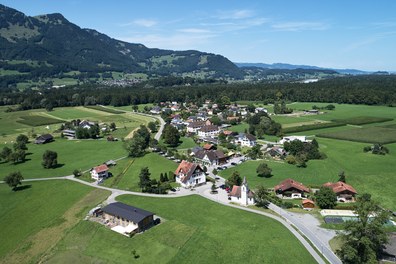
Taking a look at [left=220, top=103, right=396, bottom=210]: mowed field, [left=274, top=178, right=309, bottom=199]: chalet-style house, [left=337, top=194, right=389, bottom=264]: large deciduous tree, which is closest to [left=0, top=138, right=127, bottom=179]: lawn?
[left=220, top=103, right=396, bottom=210]: mowed field

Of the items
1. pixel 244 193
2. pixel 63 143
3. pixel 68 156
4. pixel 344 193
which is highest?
pixel 244 193

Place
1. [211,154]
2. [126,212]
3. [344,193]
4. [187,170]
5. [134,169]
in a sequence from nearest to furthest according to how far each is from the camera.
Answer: [126,212]
[344,193]
[187,170]
[134,169]
[211,154]

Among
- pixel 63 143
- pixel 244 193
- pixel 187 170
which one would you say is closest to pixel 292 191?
pixel 244 193

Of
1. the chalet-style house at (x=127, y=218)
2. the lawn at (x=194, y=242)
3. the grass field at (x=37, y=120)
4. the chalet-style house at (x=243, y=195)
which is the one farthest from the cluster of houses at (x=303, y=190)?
the grass field at (x=37, y=120)

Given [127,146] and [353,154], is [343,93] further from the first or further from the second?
[127,146]

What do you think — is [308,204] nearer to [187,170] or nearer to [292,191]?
[292,191]

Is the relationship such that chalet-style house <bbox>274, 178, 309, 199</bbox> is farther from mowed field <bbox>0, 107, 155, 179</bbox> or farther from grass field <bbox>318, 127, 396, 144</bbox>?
grass field <bbox>318, 127, 396, 144</bbox>

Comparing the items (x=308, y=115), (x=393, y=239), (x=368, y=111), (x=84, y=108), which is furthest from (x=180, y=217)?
(x=84, y=108)
